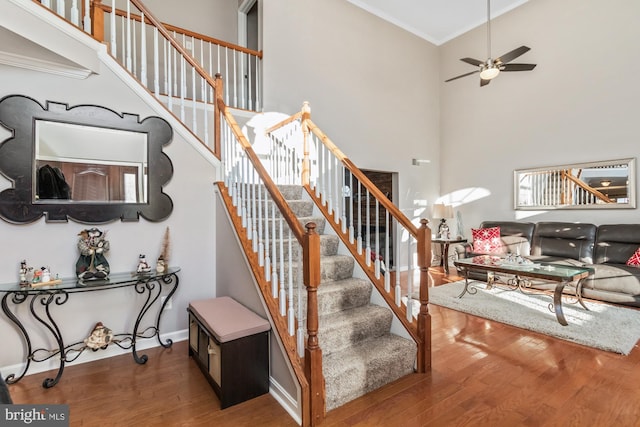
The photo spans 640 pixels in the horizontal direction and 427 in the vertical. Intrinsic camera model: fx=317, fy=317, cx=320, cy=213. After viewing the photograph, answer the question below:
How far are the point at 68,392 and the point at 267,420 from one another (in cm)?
151

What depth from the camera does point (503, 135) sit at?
6.13 metres

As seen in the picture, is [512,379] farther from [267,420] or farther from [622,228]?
[622,228]

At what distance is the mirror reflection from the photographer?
259 centimetres

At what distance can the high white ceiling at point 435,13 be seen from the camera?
5.83 meters

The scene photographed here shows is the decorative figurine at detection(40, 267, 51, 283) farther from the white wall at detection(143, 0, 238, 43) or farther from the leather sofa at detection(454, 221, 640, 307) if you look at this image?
the leather sofa at detection(454, 221, 640, 307)

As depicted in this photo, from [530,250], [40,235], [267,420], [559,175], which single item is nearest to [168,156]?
[40,235]

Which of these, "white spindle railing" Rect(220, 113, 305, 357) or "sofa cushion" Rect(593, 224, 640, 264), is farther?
"sofa cushion" Rect(593, 224, 640, 264)

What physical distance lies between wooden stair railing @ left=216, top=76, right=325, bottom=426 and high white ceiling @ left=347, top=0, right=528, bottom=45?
438 cm

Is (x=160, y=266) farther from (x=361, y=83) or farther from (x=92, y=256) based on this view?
(x=361, y=83)

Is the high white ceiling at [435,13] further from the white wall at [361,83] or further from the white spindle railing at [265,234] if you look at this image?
the white spindle railing at [265,234]

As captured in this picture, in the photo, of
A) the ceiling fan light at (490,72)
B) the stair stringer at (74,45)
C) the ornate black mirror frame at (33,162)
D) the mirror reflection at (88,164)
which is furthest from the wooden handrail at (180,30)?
the ceiling fan light at (490,72)

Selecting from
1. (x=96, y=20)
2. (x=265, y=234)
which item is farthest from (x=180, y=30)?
(x=265, y=234)

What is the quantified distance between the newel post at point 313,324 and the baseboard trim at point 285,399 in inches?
4.6

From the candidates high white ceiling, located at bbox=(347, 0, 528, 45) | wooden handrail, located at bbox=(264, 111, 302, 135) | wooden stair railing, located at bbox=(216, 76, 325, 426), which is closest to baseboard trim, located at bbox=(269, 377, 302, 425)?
wooden stair railing, located at bbox=(216, 76, 325, 426)
